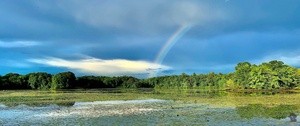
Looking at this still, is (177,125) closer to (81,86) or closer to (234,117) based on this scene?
(234,117)

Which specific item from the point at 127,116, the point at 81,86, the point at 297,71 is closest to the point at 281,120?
the point at 127,116

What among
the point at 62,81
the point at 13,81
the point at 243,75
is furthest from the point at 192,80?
the point at 13,81

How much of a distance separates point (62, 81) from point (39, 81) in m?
9.51

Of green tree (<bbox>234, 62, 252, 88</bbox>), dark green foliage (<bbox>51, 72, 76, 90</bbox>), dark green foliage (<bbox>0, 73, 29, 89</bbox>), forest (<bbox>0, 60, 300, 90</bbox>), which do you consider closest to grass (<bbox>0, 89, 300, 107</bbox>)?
forest (<bbox>0, 60, 300, 90</bbox>)

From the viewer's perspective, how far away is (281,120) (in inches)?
1023

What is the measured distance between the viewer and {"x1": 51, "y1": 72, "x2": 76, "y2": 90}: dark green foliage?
142500 millimetres

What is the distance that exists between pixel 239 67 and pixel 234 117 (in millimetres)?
92438

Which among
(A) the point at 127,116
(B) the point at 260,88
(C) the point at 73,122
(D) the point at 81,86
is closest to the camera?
(C) the point at 73,122

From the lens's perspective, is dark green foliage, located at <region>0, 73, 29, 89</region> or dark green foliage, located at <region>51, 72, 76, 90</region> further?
dark green foliage, located at <region>51, 72, 76, 90</region>

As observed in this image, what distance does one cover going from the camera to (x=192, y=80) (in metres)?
160

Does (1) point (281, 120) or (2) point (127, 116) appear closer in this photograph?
(1) point (281, 120)

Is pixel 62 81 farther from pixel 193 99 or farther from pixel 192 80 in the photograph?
pixel 193 99

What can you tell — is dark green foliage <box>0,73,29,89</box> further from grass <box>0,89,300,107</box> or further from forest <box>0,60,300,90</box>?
grass <box>0,89,300,107</box>

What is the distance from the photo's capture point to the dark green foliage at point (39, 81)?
145000mm
